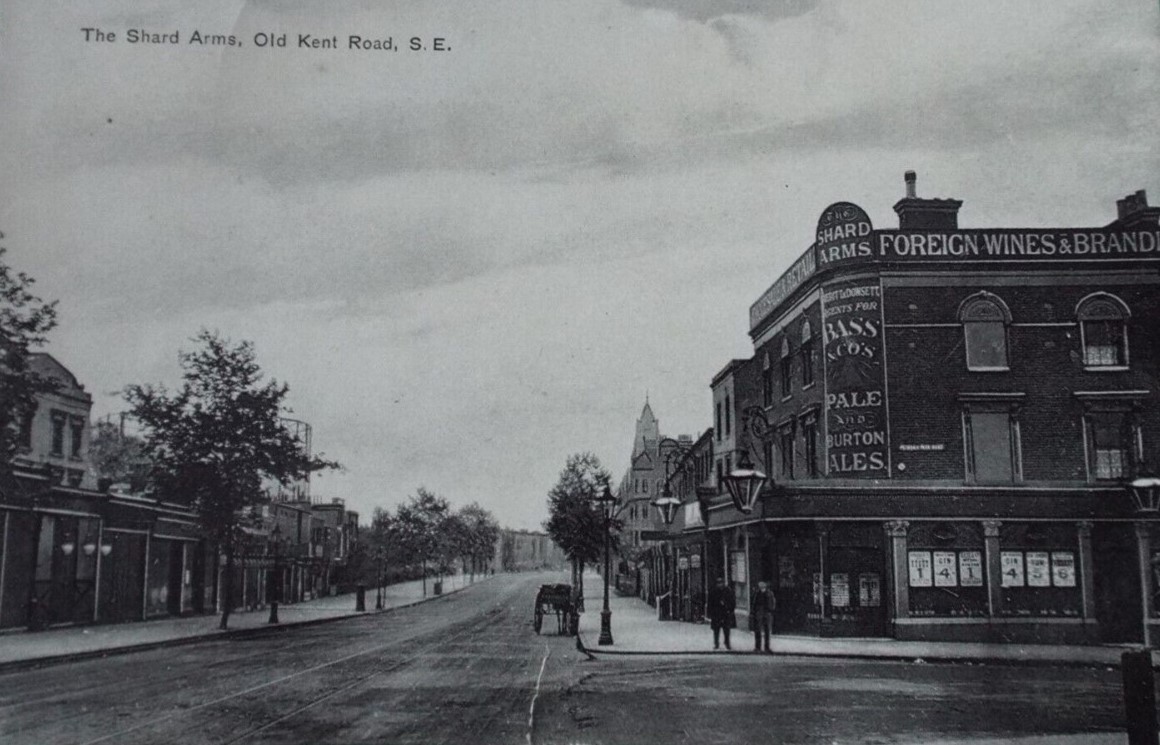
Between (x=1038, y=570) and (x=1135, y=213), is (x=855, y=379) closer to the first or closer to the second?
(x=1038, y=570)

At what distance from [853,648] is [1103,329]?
7866mm

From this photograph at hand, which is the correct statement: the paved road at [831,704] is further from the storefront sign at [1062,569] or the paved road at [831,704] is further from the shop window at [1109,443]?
the shop window at [1109,443]

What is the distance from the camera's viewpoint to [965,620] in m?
19.4

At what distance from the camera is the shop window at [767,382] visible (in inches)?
1013

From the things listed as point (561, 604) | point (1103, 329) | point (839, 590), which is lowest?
point (561, 604)

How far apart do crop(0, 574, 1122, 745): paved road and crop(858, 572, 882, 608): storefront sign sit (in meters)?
3.72

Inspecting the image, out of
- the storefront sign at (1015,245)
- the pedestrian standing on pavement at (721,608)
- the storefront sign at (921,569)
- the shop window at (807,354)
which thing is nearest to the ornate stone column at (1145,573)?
the storefront sign at (921,569)

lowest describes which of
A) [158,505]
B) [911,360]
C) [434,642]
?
[434,642]

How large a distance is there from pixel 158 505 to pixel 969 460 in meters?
25.5

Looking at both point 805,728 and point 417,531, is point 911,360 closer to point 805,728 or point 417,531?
point 805,728

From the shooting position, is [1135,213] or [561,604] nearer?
[1135,213]

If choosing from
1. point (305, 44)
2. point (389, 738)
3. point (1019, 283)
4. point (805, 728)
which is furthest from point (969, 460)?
point (305, 44)

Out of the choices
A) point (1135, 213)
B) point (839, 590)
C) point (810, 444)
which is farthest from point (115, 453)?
point (1135, 213)

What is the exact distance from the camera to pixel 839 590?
2147 centimetres
